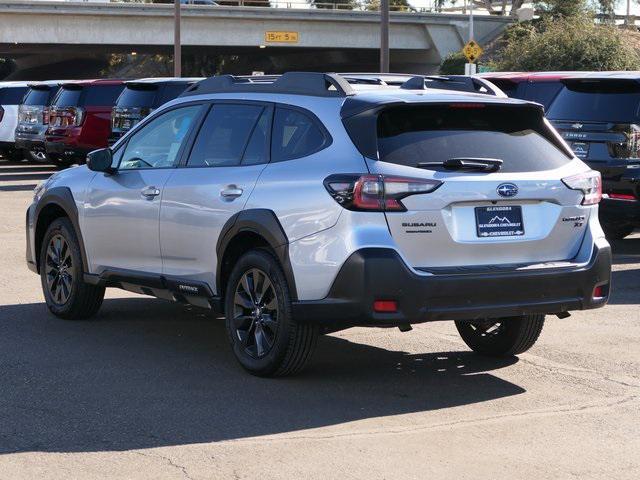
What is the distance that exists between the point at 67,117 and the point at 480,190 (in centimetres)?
1998

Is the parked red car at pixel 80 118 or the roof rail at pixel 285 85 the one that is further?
the parked red car at pixel 80 118

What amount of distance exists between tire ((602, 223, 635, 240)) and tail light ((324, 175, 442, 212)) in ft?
29.0

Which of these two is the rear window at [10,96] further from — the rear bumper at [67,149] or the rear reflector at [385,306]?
the rear reflector at [385,306]

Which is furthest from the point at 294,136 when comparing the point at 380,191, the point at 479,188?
the point at 479,188

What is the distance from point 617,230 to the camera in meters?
15.4

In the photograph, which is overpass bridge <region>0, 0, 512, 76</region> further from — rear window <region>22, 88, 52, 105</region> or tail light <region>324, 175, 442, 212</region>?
tail light <region>324, 175, 442, 212</region>

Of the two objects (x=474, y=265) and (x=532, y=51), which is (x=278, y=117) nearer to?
(x=474, y=265)

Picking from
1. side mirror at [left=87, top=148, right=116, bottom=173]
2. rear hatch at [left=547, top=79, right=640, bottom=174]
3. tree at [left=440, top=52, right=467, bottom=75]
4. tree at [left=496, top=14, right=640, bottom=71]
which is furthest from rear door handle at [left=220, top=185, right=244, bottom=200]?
tree at [left=440, top=52, right=467, bottom=75]

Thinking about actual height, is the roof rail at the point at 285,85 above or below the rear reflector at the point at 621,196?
above

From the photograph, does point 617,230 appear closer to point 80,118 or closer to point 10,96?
point 80,118

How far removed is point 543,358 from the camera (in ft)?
27.0

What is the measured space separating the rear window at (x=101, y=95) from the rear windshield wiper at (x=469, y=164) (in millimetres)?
19889

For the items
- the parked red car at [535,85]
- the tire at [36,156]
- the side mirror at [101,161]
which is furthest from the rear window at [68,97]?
the side mirror at [101,161]

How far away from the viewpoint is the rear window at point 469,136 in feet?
22.6
